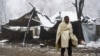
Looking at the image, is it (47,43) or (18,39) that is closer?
(47,43)

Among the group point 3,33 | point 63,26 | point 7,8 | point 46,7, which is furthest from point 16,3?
point 63,26

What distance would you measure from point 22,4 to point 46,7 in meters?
16.5

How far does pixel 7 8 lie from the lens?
127 m

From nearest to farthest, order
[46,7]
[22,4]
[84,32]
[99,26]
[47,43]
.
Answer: [47,43] → [84,32] → [99,26] → [46,7] → [22,4]

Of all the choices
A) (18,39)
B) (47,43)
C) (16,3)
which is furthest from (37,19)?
(16,3)

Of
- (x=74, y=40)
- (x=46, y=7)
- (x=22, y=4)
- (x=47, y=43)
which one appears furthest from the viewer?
(x=22, y=4)

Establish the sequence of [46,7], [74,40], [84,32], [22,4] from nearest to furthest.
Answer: [74,40]
[84,32]
[46,7]
[22,4]

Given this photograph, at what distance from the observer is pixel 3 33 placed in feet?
91.8

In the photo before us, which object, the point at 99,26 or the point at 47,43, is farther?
the point at 99,26

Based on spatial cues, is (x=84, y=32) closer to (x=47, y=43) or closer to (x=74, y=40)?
(x=47, y=43)

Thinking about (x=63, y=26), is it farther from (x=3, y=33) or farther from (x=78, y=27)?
(x=3, y=33)

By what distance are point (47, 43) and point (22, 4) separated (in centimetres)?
9360

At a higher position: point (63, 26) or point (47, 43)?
point (63, 26)

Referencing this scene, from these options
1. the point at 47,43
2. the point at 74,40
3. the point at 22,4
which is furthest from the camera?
the point at 22,4
